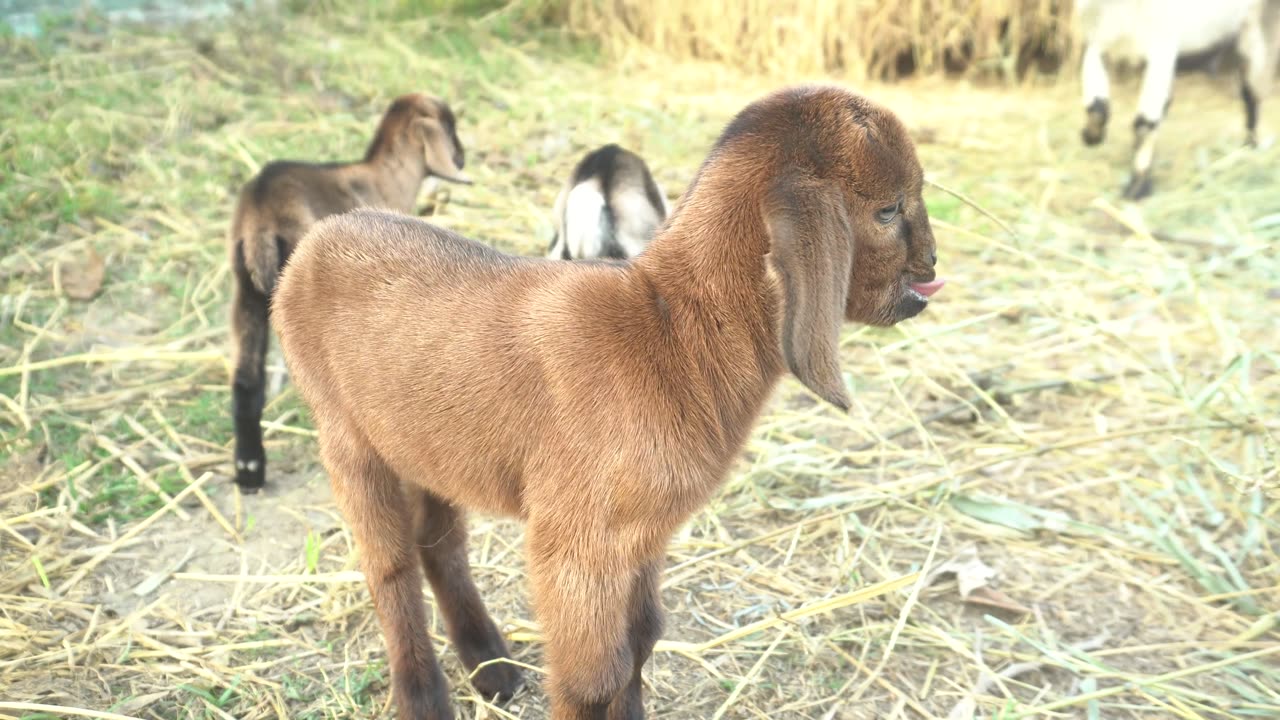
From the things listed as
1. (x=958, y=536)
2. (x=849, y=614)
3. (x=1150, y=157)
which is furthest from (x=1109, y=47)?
(x=849, y=614)

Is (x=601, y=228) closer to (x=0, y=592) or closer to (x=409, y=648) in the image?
(x=409, y=648)

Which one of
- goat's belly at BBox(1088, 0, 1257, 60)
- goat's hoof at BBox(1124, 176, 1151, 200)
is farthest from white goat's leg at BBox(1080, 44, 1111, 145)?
goat's hoof at BBox(1124, 176, 1151, 200)

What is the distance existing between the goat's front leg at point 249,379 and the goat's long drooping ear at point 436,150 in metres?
1.17

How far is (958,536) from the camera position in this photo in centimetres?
394

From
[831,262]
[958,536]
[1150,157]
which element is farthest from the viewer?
[1150,157]

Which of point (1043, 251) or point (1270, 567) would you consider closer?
point (1270, 567)

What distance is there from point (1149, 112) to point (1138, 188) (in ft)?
1.97

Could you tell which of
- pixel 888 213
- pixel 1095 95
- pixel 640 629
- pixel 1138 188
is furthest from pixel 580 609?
pixel 1095 95

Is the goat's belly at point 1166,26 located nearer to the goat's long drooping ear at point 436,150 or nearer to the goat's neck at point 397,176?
the goat's long drooping ear at point 436,150

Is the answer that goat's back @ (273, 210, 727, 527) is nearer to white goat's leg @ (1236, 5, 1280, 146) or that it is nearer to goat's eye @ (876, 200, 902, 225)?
goat's eye @ (876, 200, 902, 225)

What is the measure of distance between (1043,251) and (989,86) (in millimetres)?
3810

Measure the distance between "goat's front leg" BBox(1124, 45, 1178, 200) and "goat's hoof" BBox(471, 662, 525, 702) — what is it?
5.45 meters

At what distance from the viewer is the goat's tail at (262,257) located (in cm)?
417

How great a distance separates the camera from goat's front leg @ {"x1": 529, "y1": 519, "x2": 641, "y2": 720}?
2.44 metres
